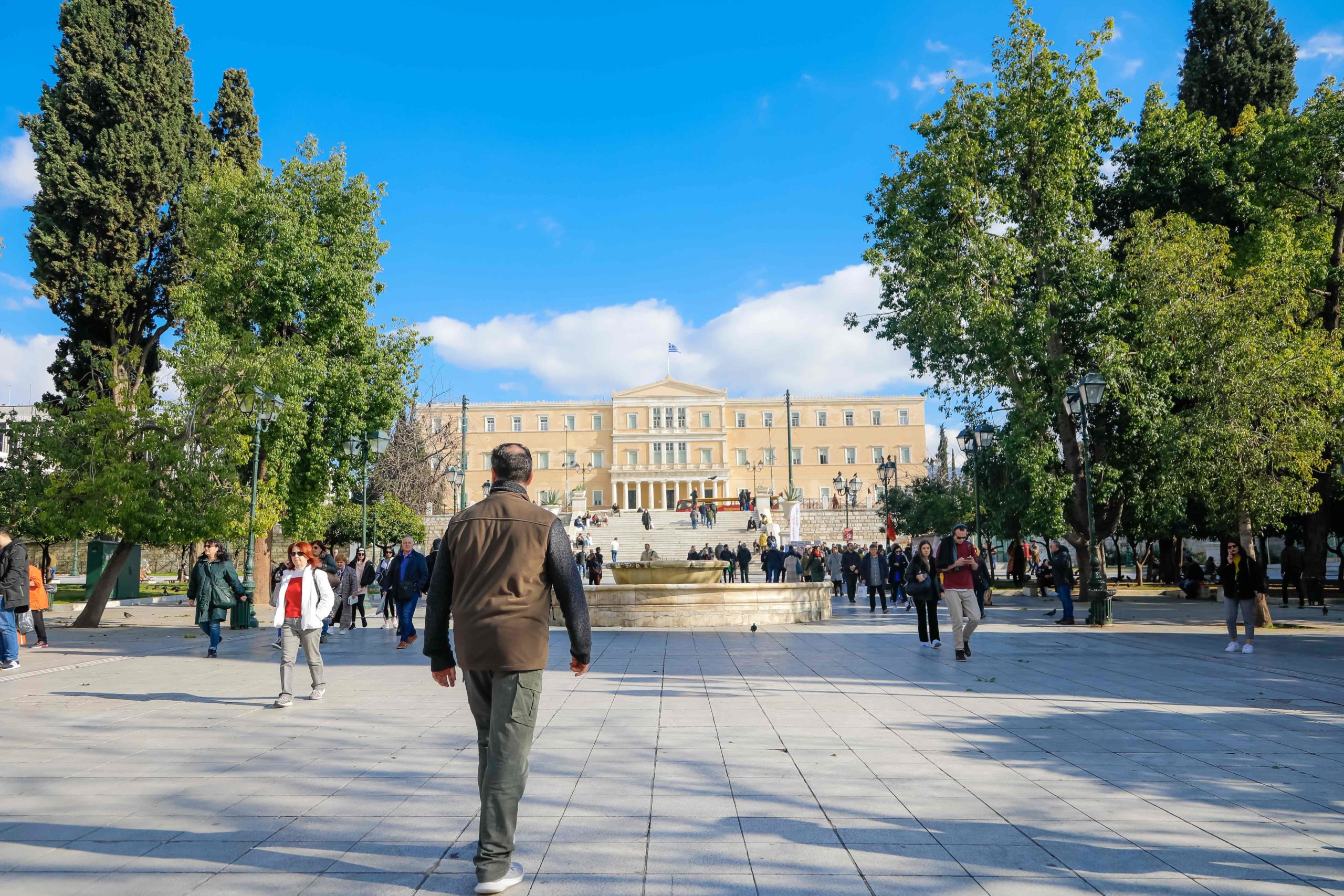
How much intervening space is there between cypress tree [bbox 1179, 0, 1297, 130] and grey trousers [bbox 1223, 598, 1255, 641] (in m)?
17.1

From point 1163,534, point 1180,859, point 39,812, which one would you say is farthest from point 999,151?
point 39,812

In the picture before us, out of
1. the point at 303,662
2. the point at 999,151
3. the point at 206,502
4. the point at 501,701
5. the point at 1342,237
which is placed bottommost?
the point at 303,662

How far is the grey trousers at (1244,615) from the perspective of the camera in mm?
12570

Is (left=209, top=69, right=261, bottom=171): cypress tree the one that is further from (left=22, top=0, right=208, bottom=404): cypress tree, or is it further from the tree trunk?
the tree trunk

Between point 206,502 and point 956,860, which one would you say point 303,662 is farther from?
point 956,860

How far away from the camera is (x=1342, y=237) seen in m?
18.5

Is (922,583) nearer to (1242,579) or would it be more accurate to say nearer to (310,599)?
(1242,579)

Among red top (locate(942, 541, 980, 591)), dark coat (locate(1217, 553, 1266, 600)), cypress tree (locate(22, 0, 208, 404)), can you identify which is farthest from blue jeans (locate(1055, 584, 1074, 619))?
cypress tree (locate(22, 0, 208, 404))

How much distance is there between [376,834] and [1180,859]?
3.49 meters

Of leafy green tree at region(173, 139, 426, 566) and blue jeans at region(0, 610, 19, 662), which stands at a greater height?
leafy green tree at region(173, 139, 426, 566)

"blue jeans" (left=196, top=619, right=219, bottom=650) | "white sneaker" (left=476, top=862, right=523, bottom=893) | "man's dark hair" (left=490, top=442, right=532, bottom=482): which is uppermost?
"man's dark hair" (left=490, top=442, right=532, bottom=482)

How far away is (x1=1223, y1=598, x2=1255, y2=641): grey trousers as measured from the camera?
12570 mm

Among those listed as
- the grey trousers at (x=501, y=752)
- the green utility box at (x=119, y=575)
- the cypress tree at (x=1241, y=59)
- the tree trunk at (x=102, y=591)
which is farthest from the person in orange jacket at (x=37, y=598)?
the cypress tree at (x=1241, y=59)

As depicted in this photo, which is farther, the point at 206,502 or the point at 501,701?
the point at 206,502
